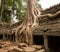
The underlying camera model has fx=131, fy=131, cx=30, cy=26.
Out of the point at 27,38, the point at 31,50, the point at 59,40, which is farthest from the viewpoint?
the point at 27,38

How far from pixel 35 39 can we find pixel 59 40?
2.37 metres

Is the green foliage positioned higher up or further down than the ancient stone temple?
higher up

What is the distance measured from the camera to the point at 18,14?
82.1 ft

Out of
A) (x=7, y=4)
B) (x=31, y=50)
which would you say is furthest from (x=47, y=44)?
(x=7, y=4)

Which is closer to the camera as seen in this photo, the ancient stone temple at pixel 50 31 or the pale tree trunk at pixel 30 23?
the ancient stone temple at pixel 50 31

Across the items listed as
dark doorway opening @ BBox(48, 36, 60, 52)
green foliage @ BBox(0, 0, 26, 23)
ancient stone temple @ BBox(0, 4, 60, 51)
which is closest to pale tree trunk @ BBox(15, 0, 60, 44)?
ancient stone temple @ BBox(0, 4, 60, 51)

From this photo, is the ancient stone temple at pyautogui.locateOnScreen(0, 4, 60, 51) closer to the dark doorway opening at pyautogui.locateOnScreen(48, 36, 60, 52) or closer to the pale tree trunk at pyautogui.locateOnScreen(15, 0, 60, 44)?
the dark doorway opening at pyautogui.locateOnScreen(48, 36, 60, 52)

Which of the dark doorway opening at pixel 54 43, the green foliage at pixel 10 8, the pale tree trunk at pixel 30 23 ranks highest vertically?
the green foliage at pixel 10 8

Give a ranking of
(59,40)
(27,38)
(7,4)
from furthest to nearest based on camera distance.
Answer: (7,4)
(27,38)
(59,40)

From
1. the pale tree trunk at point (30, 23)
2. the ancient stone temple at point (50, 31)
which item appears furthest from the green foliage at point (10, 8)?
the ancient stone temple at point (50, 31)

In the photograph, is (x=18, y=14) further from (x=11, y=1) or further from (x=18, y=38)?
(x=18, y=38)

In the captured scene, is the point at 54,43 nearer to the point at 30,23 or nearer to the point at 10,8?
the point at 30,23

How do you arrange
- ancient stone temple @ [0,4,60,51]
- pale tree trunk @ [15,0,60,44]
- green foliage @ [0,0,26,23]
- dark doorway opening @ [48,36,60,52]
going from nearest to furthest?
ancient stone temple @ [0,4,60,51] < dark doorway opening @ [48,36,60,52] < pale tree trunk @ [15,0,60,44] < green foliage @ [0,0,26,23]

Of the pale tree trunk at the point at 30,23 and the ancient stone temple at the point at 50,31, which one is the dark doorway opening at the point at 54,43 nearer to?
the ancient stone temple at the point at 50,31
